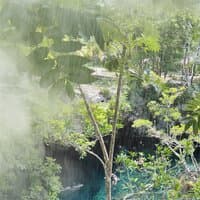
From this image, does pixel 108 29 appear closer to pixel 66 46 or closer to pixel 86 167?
pixel 66 46

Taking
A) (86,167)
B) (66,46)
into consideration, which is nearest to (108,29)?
(66,46)

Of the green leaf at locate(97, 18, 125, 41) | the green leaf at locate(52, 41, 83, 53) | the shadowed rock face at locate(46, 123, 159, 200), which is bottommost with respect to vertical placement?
the shadowed rock face at locate(46, 123, 159, 200)

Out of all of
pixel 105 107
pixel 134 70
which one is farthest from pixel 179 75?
pixel 134 70

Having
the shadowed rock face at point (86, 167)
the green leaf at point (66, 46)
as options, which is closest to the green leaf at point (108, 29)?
the green leaf at point (66, 46)

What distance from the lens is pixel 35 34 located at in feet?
1.56

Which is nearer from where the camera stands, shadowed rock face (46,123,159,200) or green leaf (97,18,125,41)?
green leaf (97,18,125,41)

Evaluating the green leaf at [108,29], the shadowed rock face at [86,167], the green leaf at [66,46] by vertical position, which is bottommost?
the shadowed rock face at [86,167]

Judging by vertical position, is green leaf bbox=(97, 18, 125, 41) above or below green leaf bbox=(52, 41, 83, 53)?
above

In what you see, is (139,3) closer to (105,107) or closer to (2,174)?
(105,107)

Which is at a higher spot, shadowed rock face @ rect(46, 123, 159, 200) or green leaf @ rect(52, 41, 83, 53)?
green leaf @ rect(52, 41, 83, 53)

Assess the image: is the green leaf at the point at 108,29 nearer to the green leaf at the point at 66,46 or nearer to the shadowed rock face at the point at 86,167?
the green leaf at the point at 66,46

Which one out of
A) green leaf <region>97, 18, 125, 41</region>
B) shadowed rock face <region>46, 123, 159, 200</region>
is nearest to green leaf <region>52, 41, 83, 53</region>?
green leaf <region>97, 18, 125, 41</region>

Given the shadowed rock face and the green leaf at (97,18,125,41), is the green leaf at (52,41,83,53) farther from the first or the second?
the shadowed rock face

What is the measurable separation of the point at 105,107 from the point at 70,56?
7.25 ft
